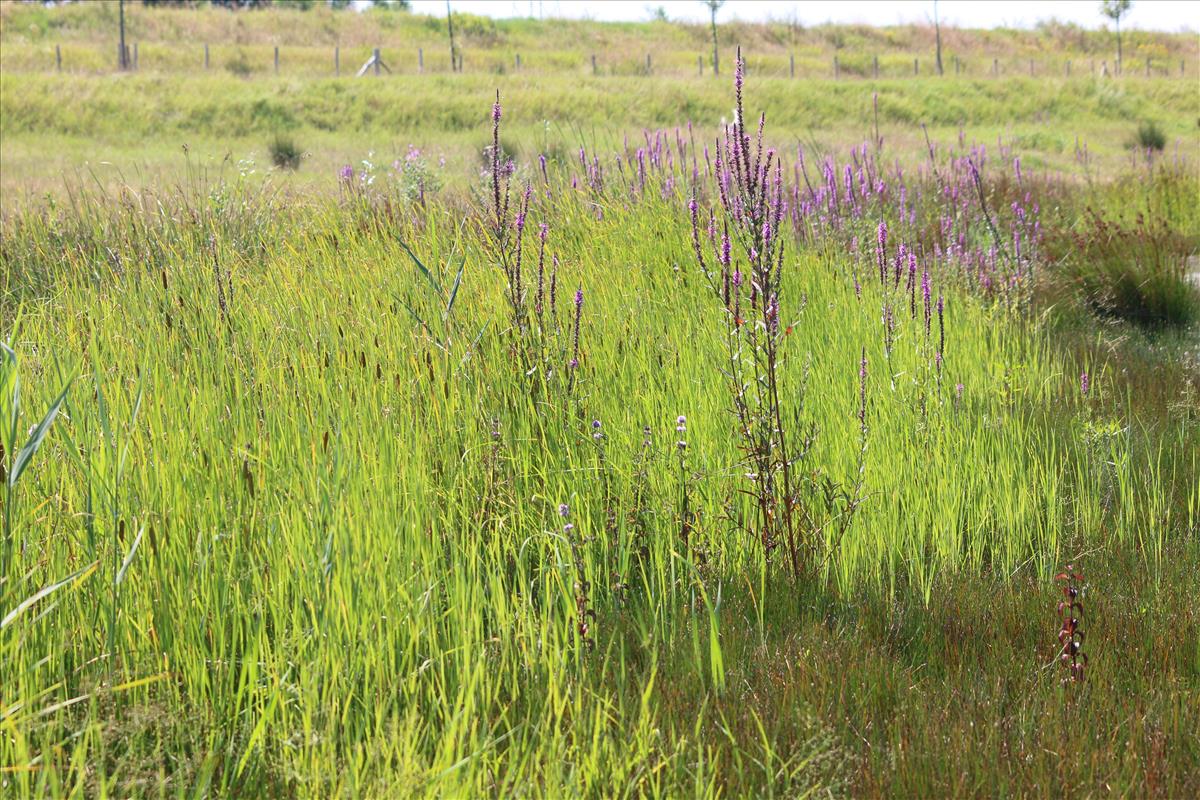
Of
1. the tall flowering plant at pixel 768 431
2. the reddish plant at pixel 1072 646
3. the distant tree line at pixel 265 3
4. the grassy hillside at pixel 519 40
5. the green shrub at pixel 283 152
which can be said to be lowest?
the reddish plant at pixel 1072 646

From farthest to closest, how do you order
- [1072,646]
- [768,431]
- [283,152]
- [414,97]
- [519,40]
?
[519,40] → [414,97] → [283,152] → [768,431] → [1072,646]

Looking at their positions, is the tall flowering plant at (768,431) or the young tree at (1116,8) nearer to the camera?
the tall flowering plant at (768,431)

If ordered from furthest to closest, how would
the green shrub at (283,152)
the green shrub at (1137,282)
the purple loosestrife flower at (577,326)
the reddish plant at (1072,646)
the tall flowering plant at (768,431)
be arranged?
1. the green shrub at (283,152)
2. the green shrub at (1137,282)
3. the purple loosestrife flower at (577,326)
4. the tall flowering plant at (768,431)
5. the reddish plant at (1072,646)

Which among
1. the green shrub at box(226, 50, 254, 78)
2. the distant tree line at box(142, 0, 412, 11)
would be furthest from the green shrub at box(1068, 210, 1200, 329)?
the distant tree line at box(142, 0, 412, 11)

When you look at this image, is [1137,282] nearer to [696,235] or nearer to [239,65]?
[696,235]

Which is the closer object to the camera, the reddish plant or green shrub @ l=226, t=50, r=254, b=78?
the reddish plant

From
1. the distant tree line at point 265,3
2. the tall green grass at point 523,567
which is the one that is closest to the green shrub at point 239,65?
the distant tree line at point 265,3

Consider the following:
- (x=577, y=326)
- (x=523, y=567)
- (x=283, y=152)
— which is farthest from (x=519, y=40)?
(x=523, y=567)

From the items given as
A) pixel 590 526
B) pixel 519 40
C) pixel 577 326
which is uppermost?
pixel 519 40

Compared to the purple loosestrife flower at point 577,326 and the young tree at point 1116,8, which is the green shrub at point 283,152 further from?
the young tree at point 1116,8

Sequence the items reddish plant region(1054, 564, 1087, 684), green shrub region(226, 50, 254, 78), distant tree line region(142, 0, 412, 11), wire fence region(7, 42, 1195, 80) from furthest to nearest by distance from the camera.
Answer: distant tree line region(142, 0, 412, 11) < green shrub region(226, 50, 254, 78) < wire fence region(7, 42, 1195, 80) < reddish plant region(1054, 564, 1087, 684)

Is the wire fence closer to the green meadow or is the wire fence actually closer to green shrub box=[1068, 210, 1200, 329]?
green shrub box=[1068, 210, 1200, 329]

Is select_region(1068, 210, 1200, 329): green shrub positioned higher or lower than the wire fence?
lower

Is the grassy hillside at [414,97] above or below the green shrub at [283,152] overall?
Answer: above
